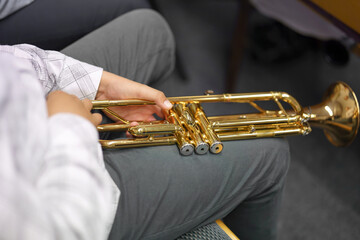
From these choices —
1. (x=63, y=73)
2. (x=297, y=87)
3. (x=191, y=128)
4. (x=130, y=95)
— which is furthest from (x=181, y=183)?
(x=297, y=87)

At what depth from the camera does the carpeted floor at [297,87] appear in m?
1.08

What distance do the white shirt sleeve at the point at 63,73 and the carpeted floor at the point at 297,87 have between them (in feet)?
1.09

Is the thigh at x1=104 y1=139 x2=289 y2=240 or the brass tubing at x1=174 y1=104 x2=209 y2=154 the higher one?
the brass tubing at x1=174 y1=104 x2=209 y2=154

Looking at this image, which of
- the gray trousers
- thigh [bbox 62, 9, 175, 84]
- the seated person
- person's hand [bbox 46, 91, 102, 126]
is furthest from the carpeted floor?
person's hand [bbox 46, 91, 102, 126]

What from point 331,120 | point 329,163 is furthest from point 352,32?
point 329,163

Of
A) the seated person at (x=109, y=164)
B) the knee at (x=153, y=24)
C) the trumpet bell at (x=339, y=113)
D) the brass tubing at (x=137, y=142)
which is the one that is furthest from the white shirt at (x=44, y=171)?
the trumpet bell at (x=339, y=113)

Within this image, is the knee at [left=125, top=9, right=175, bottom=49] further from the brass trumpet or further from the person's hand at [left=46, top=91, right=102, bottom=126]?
the person's hand at [left=46, top=91, right=102, bottom=126]

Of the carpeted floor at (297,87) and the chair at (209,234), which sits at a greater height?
the carpeted floor at (297,87)

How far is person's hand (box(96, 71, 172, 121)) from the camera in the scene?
0.70 meters

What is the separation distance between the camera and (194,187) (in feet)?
2.02

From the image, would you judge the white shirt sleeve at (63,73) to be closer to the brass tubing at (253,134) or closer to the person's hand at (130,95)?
the person's hand at (130,95)

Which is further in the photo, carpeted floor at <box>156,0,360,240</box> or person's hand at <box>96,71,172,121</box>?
carpeted floor at <box>156,0,360,240</box>

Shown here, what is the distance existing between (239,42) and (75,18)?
627mm

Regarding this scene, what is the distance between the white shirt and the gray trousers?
8 centimetres
